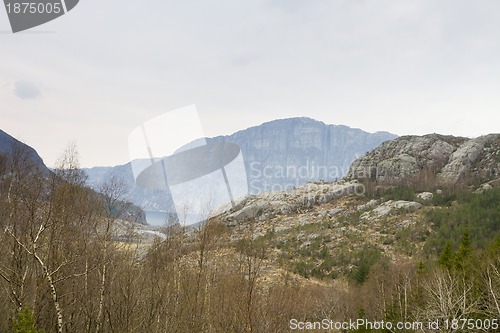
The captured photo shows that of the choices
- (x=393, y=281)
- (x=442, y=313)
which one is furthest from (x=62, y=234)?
(x=393, y=281)

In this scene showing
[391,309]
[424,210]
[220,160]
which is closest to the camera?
[220,160]

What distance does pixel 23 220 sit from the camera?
1538 centimetres

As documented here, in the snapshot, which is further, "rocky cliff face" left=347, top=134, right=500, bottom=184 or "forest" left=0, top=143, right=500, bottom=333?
"rocky cliff face" left=347, top=134, right=500, bottom=184

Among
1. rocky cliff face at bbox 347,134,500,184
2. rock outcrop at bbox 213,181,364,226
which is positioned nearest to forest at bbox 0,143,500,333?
rock outcrop at bbox 213,181,364,226

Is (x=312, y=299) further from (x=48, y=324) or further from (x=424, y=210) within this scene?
(x=424, y=210)

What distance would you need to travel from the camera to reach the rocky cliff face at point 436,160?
113 m

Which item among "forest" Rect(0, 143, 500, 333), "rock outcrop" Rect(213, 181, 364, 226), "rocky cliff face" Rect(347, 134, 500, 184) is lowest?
"forest" Rect(0, 143, 500, 333)

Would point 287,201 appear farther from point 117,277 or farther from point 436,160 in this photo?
point 117,277

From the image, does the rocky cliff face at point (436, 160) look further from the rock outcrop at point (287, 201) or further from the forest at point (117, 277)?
the forest at point (117, 277)

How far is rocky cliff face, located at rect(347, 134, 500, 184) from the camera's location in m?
113

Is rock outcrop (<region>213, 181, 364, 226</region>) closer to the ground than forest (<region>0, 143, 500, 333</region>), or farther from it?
farther from it

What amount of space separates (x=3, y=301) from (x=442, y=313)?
90.3 feet

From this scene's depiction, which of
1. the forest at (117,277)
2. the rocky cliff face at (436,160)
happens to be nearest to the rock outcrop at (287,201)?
the rocky cliff face at (436,160)

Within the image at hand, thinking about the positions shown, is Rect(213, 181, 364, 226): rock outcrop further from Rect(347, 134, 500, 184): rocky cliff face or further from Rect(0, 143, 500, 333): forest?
Rect(0, 143, 500, 333): forest
